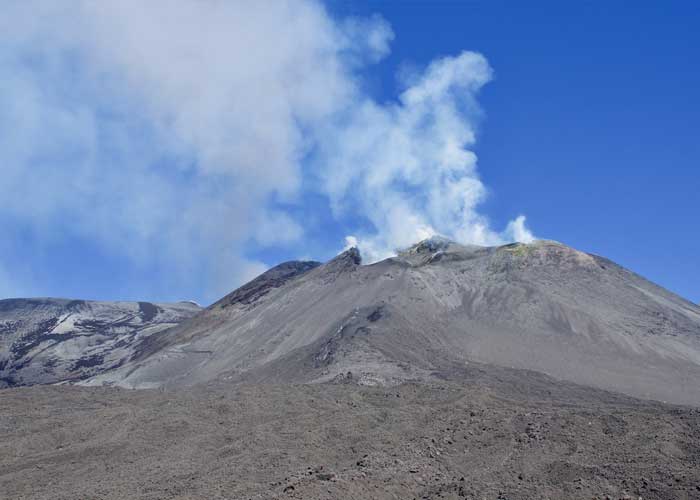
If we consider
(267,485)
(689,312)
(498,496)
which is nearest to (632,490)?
(498,496)

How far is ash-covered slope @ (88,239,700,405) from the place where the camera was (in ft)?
159

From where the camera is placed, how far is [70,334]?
106688mm

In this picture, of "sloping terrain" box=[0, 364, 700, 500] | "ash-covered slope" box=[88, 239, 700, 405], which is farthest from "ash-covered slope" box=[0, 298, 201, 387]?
"sloping terrain" box=[0, 364, 700, 500]

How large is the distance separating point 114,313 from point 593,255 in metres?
88.3

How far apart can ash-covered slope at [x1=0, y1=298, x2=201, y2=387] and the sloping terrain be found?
163ft

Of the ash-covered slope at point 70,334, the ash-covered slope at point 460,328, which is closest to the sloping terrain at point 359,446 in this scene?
the ash-covered slope at point 460,328

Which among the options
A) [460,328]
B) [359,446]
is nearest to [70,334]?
[460,328]

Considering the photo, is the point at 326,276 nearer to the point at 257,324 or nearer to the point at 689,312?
the point at 257,324

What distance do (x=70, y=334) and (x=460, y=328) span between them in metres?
72.8

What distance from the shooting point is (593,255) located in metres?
71.4

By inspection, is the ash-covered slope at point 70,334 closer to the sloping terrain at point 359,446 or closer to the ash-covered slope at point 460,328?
the ash-covered slope at point 460,328

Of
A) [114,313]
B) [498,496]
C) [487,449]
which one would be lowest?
[498,496]

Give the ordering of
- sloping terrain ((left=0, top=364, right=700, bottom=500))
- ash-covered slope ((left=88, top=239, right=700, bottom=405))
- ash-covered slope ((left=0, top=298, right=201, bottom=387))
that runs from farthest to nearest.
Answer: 1. ash-covered slope ((left=0, top=298, right=201, bottom=387))
2. ash-covered slope ((left=88, top=239, right=700, bottom=405))
3. sloping terrain ((left=0, top=364, right=700, bottom=500))

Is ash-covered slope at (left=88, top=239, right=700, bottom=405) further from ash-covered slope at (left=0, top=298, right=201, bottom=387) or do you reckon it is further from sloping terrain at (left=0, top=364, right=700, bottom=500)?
ash-covered slope at (left=0, top=298, right=201, bottom=387)
